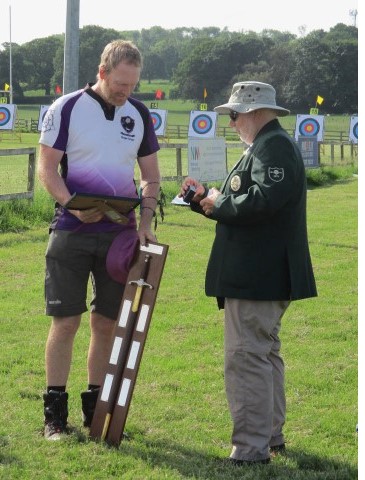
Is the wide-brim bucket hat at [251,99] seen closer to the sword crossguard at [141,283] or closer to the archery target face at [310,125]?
the sword crossguard at [141,283]

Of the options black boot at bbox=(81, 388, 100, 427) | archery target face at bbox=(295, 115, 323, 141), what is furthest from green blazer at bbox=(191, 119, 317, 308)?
archery target face at bbox=(295, 115, 323, 141)

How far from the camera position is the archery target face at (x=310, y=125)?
111ft

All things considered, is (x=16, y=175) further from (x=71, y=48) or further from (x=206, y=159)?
(x=71, y=48)

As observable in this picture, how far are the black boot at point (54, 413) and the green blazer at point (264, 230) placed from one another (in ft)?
3.33

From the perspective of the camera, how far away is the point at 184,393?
5922 millimetres

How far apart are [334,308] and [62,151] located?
421cm

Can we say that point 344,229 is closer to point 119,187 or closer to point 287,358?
point 287,358

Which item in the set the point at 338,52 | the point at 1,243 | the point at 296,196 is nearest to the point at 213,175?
the point at 1,243

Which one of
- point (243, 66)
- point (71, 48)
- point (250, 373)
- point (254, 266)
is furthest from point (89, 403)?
point (243, 66)

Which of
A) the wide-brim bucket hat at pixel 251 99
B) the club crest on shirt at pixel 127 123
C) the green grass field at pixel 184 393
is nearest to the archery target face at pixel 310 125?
the green grass field at pixel 184 393

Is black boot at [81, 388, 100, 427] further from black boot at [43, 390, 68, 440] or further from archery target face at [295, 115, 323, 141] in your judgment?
archery target face at [295, 115, 323, 141]

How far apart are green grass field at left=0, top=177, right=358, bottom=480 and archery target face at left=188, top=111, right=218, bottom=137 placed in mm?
22963

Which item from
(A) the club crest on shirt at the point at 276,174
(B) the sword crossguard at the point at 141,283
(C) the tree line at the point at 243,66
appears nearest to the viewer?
(A) the club crest on shirt at the point at 276,174

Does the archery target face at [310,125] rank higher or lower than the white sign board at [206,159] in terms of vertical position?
higher
